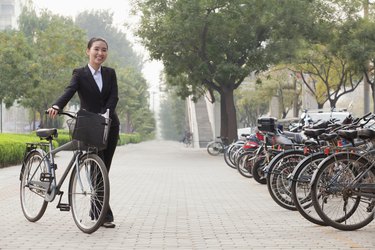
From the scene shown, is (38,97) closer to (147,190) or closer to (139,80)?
(147,190)

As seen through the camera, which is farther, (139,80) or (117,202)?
(139,80)

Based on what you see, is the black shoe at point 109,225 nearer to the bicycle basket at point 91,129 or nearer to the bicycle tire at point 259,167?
the bicycle basket at point 91,129

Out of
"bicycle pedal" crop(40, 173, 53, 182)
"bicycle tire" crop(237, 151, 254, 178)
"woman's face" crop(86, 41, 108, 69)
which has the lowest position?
"bicycle tire" crop(237, 151, 254, 178)

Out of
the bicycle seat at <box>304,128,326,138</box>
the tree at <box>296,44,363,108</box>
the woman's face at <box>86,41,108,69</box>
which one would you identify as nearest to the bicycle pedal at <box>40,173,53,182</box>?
the woman's face at <box>86,41,108,69</box>

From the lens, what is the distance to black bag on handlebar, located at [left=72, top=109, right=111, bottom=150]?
697 centimetres

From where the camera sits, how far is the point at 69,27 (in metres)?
43.5

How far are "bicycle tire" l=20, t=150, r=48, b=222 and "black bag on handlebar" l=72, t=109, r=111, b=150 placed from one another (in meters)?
0.89

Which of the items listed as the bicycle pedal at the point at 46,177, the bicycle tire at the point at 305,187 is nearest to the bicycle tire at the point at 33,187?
the bicycle pedal at the point at 46,177

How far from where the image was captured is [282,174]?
31.4ft

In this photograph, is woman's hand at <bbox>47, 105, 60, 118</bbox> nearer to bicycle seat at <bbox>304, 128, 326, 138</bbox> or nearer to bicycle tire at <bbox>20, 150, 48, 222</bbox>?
bicycle tire at <bbox>20, 150, 48, 222</bbox>

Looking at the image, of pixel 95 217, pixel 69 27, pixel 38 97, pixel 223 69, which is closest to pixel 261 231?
pixel 95 217

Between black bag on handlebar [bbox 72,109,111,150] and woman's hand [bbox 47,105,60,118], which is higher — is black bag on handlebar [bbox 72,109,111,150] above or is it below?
below

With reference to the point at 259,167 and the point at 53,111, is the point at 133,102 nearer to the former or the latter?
the point at 259,167

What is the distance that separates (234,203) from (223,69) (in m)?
21.3
